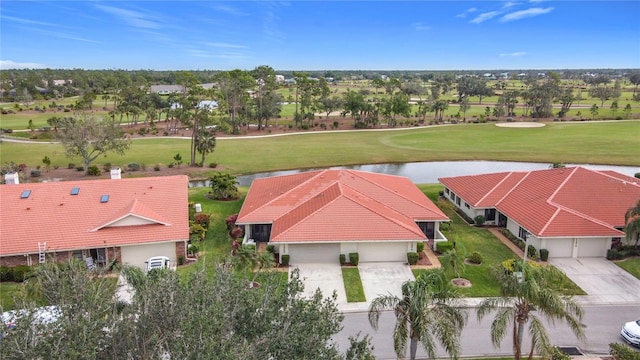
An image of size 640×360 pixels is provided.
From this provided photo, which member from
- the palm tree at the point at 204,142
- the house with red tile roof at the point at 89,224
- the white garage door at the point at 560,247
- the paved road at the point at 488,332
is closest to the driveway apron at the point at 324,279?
the paved road at the point at 488,332

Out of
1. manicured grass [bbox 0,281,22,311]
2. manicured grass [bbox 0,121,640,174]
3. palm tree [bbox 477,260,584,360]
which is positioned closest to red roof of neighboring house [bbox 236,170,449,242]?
palm tree [bbox 477,260,584,360]

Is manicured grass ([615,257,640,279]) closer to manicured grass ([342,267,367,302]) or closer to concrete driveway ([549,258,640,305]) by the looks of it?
concrete driveway ([549,258,640,305])

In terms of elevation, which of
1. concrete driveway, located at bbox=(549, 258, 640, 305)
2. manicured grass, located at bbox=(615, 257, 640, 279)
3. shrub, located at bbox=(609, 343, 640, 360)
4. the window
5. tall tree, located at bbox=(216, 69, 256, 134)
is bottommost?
concrete driveway, located at bbox=(549, 258, 640, 305)

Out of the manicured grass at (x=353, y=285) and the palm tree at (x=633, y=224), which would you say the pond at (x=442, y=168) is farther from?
the manicured grass at (x=353, y=285)

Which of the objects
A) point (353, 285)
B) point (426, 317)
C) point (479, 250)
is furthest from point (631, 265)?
point (426, 317)

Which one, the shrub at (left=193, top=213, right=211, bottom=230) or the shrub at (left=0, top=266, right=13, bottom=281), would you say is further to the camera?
the shrub at (left=193, top=213, right=211, bottom=230)

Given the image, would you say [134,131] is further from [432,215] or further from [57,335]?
[57,335]
